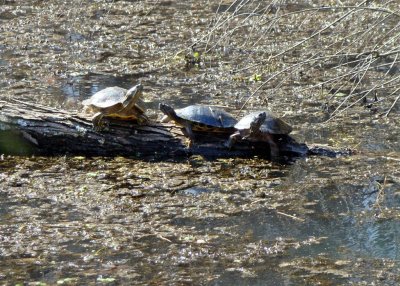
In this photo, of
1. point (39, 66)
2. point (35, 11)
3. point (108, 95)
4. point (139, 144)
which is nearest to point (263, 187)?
point (139, 144)

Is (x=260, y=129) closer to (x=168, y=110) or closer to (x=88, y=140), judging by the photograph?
(x=168, y=110)

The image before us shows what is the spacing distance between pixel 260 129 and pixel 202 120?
506 mm

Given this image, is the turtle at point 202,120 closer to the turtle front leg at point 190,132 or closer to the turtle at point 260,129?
the turtle front leg at point 190,132

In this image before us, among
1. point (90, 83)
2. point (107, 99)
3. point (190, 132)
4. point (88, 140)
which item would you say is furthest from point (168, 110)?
point (90, 83)

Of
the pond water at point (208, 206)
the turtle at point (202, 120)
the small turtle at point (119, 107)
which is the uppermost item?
the small turtle at point (119, 107)

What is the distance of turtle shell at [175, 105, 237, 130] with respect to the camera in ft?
23.5

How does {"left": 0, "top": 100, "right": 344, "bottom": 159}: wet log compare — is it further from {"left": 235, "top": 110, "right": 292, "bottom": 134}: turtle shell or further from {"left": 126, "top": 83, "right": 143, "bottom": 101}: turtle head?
{"left": 126, "top": 83, "right": 143, "bottom": 101}: turtle head

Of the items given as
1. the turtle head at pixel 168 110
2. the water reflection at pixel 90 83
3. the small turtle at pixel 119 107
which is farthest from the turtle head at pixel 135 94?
the water reflection at pixel 90 83

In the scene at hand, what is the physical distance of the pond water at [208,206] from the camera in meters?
4.98

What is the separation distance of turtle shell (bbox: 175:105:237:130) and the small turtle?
1.23 ft

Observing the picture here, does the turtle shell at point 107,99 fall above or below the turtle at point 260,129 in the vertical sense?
above

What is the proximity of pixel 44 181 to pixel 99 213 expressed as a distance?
88 centimetres

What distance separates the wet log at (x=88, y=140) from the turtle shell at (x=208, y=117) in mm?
175

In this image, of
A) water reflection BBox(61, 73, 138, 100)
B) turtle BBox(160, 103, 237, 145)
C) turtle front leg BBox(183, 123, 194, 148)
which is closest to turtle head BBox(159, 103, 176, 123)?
turtle BBox(160, 103, 237, 145)
